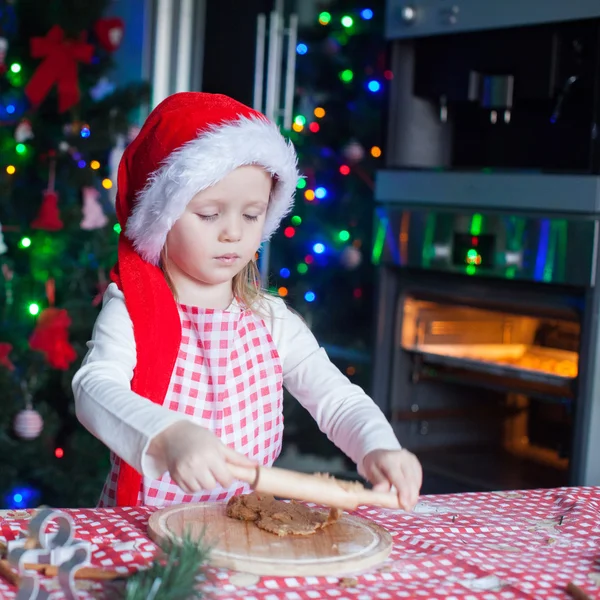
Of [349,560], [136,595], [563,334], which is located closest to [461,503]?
[349,560]

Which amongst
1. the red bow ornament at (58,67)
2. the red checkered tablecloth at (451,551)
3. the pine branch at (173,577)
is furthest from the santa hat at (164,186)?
the red bow ornament at (58,67)

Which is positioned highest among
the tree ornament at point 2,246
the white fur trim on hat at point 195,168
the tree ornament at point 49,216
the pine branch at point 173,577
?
the white fur trim on hat at point 195,168

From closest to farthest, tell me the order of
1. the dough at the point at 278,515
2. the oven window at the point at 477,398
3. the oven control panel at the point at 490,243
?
the dough at the point at 278,515 → the oven control panel at the point at 490,243 → the oven window at the point at 477,398

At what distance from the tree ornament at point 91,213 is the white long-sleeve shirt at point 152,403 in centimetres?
143

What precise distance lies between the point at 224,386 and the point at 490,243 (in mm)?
1134

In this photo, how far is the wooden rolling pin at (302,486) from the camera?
35.1 inches

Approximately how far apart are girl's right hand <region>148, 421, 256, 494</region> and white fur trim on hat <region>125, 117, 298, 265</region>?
15.6 inches

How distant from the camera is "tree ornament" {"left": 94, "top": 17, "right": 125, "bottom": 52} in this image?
284 centimetres

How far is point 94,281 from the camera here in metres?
2.87

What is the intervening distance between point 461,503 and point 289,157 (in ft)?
1.76

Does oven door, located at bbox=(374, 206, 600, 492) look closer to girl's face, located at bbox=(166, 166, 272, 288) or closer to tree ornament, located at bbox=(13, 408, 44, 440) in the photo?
tree ornament, located at bbox=(13, 408, 44, 440)

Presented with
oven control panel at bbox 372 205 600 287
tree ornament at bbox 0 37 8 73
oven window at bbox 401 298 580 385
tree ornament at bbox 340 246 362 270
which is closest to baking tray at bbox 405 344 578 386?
oven window at bbox 401 298 580 385

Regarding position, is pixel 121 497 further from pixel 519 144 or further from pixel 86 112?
pixel 86 112

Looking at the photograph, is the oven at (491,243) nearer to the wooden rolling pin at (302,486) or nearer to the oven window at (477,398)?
the oven window at (477,398)
